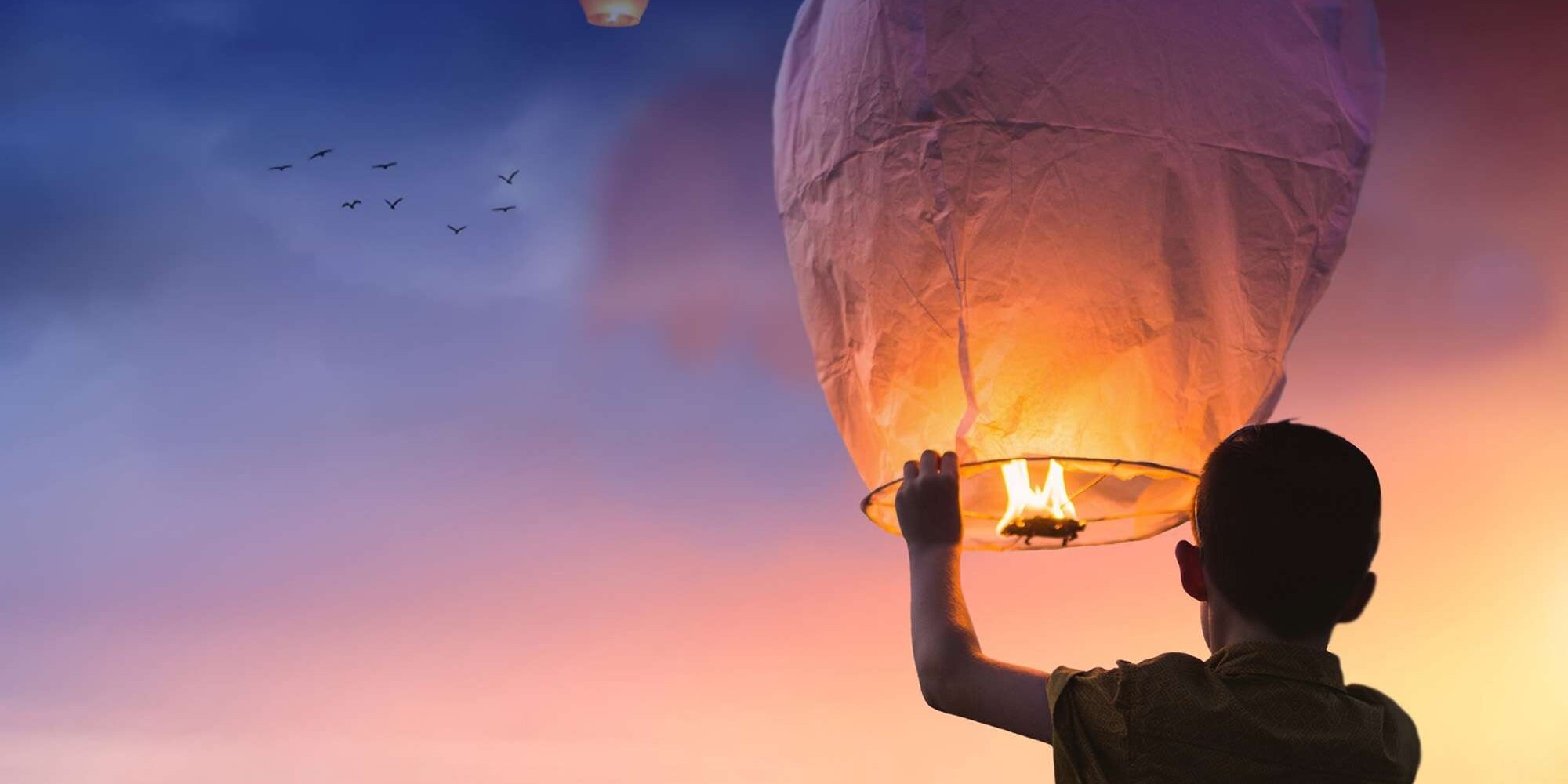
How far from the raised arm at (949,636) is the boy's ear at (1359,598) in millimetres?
229

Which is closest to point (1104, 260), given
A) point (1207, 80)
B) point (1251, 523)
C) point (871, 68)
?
point (1207, 80)

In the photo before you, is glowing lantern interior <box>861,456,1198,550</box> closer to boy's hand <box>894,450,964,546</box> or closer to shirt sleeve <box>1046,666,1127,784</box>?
boy's hand <box>894,450,964,546</box>

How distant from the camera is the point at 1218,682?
41.0 inches

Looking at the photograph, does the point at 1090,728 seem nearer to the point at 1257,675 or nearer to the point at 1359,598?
the point at 1257,675

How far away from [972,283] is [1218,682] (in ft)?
2.14

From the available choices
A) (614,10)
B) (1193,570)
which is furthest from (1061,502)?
(614,10)

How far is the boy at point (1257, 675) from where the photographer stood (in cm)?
102

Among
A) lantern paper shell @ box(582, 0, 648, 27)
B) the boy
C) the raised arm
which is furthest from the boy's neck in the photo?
lantern paper shell @ box(582, 0, 648, 27)

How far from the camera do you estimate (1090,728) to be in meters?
1.05

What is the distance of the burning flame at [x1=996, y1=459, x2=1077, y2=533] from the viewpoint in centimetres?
158

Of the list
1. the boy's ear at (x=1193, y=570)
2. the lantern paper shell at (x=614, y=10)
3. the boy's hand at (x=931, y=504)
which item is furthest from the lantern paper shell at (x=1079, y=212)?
the lantern paper shell at (x=614, y=10)

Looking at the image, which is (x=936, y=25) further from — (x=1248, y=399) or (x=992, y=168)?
(x=1248, y=399)

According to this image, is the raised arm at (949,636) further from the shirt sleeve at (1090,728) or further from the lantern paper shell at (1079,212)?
the lantern paper shell at (1079,212)

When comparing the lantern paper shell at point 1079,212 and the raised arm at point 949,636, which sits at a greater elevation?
the lantern paper shell at point 1079,212
